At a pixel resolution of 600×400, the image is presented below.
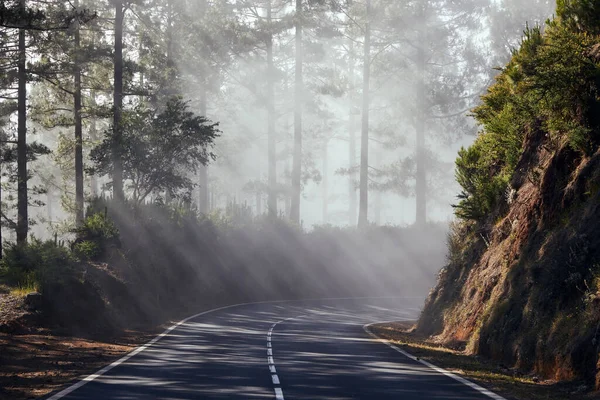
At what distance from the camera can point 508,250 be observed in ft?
67.3

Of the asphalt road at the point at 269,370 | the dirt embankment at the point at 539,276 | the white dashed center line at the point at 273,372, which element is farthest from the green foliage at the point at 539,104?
the white dashed center line at the point at 273,372

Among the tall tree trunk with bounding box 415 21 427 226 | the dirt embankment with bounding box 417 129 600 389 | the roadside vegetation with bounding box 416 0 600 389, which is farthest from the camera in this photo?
the tall tree trunk with bounding box 415 21 427 226

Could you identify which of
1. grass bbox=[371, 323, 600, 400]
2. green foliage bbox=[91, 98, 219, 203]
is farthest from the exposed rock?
green foliage bbox=[91, 98, 219, 203]

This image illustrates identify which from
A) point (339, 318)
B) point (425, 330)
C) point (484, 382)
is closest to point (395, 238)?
point (339, 318)

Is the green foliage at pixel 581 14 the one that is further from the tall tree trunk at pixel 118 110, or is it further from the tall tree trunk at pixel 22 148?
the tall tree trunk at pixel 118 110

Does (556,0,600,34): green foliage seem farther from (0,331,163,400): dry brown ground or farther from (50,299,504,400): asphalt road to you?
(0,331,163,400): dry brown ground

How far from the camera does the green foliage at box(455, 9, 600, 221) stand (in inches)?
696

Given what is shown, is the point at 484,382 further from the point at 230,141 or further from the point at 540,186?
the point at 230,141

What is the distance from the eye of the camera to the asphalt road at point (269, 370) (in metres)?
12.7

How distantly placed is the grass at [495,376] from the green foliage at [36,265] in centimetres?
1137

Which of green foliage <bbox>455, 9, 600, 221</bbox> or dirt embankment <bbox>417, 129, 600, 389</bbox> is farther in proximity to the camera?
green foliage <bbox>455, 9, 600, 221</bbox>

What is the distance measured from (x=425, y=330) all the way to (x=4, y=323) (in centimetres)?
1331

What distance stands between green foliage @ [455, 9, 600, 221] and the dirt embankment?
0.54 m

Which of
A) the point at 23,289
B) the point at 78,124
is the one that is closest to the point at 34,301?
the point at 23,289
